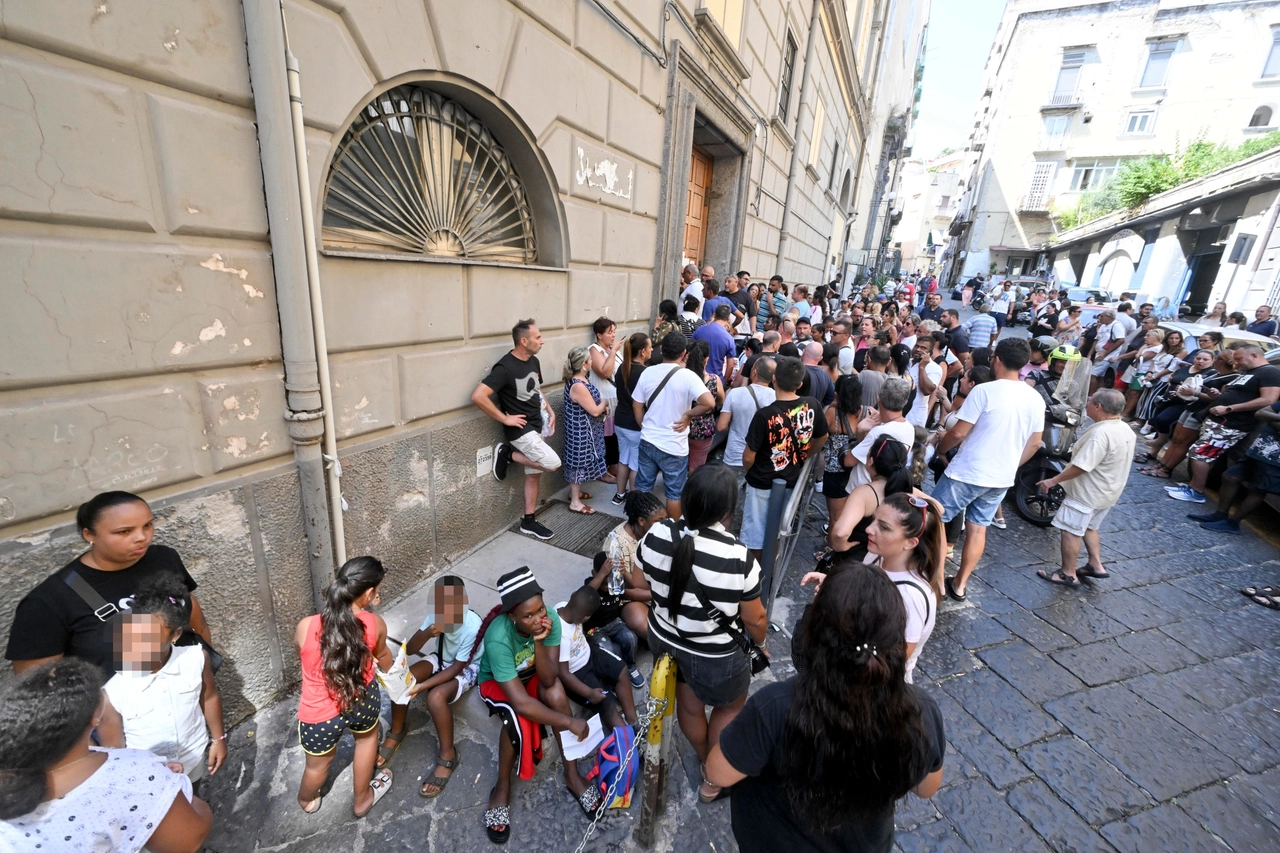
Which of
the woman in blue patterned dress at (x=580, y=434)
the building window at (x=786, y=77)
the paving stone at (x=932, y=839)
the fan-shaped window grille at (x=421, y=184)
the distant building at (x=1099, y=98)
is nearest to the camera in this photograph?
the paving stone at (x=932, y=839)

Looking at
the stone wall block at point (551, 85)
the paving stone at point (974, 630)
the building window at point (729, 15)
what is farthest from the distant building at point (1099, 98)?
the stone wall block at point (551, 85)

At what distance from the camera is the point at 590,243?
4.84 meters

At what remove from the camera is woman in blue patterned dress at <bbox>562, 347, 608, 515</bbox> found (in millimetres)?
4668

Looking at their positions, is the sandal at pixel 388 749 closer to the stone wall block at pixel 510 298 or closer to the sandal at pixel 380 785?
the sandal at pixel 380 785

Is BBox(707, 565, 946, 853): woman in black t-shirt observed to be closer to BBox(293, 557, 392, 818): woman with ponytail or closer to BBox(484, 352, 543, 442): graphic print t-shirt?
BBox(293, 557, 392, 818): woman with ponytail

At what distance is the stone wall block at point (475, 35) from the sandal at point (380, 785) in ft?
12.8

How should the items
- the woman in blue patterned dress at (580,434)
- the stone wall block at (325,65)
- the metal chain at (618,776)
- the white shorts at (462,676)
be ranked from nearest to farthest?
the metal chain at (618,776) < the stone wall block at (325,65) < the white shorts at (462,676) < the woman in blue patterned dress at (580,434)

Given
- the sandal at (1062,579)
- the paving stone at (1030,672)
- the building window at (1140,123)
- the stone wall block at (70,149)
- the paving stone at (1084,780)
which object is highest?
the building window at (1140,123)

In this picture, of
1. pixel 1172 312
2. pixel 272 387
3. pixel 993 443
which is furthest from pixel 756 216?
pixel 1172 312

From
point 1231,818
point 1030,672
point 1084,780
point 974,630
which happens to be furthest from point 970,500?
point 1231,818

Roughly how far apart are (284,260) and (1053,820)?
445cm

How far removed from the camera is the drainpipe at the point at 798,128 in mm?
10656

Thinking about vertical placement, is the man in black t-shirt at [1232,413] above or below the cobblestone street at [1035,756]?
above

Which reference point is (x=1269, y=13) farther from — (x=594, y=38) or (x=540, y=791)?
(x=540, y=791)
